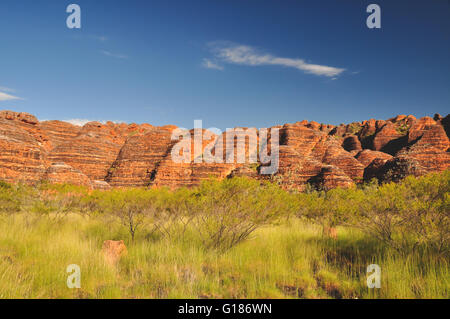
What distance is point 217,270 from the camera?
5844 millimetres

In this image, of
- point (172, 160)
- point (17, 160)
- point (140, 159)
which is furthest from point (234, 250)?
point (140, 159)

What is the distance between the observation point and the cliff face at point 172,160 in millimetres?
31291

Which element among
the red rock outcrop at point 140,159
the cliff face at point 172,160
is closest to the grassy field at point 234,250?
the cliff face at point 172,160

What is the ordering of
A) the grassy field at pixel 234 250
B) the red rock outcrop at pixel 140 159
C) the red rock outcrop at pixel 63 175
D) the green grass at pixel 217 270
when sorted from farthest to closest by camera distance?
1. the red rock outcrop at pixel 140 159
2. the red rock outcrop at pixel 63 175
3. the grassy field at pixel 234 250
4. the green grass at pixel 217 270

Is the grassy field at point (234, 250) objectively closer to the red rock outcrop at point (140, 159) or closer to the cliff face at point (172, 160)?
the cliff face at point (172, 160)

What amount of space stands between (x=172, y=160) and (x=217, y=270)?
4009 cm

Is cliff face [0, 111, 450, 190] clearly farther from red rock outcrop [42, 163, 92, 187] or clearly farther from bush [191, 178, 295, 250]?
bush [191, 178, 295, 250]

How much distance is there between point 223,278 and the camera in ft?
18.0

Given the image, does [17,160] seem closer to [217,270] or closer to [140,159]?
[140,159]

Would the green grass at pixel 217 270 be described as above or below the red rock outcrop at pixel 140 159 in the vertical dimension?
below

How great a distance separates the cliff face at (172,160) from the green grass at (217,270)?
27098 millimetres

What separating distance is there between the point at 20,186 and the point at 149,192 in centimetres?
677

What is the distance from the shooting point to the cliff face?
103 ft

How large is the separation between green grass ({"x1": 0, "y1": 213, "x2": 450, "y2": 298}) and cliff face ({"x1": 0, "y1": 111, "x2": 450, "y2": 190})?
88.9 feet
